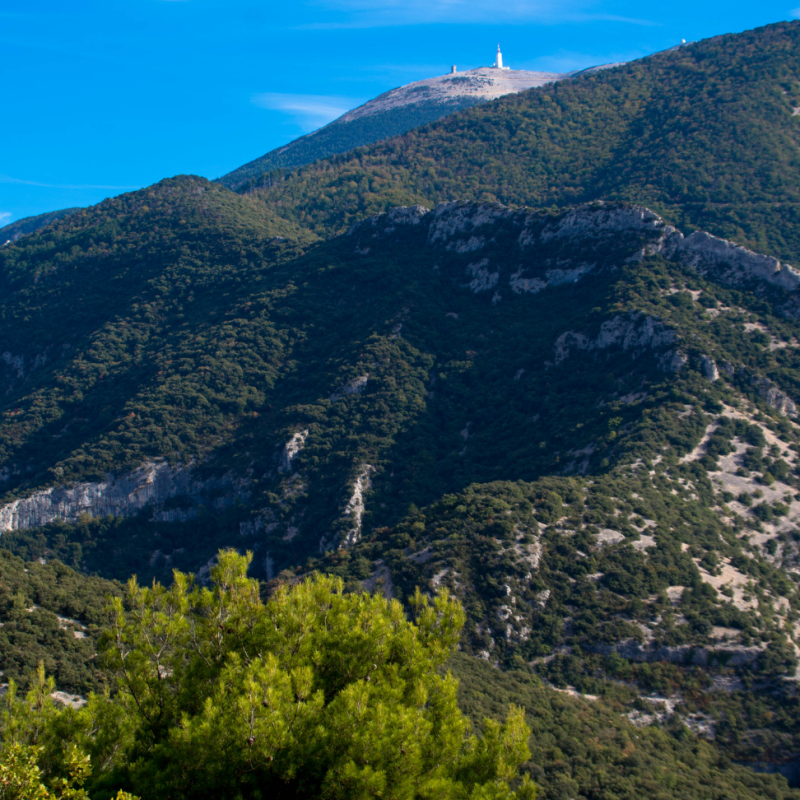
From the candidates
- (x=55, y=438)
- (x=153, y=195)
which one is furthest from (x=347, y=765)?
(x=153, y=195)

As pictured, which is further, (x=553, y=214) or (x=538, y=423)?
(x=553, y=214)

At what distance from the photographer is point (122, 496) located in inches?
3563

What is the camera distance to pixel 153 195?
157750mm

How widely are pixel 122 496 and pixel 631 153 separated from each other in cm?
11978

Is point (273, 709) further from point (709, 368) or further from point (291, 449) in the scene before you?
point (291, 449)

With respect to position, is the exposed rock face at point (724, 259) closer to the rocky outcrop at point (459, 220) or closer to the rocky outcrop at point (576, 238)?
the rocky outcrop at point (576, 238)

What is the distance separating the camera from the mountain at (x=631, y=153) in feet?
405

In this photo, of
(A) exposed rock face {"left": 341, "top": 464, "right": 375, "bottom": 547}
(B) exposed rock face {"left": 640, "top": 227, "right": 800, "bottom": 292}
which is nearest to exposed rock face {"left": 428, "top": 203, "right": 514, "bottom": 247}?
(B) exposed rock face {"left": 640, "top": 227, "right": 800, "bottom": 292}

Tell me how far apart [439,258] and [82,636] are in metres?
94.7

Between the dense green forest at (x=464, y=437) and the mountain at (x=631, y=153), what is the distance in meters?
0.83

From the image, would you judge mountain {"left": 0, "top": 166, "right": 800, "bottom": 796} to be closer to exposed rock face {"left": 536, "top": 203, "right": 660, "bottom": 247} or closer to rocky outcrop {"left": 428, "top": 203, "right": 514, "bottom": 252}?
exposed rock face {"left": 536, "top": 203, "right": 660, "bottom": 247}

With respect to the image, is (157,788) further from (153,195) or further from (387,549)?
(153,195)

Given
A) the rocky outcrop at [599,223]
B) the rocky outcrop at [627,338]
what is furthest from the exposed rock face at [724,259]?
the rocky outcrop at [627,338]

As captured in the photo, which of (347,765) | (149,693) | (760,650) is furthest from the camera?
(760,650)
